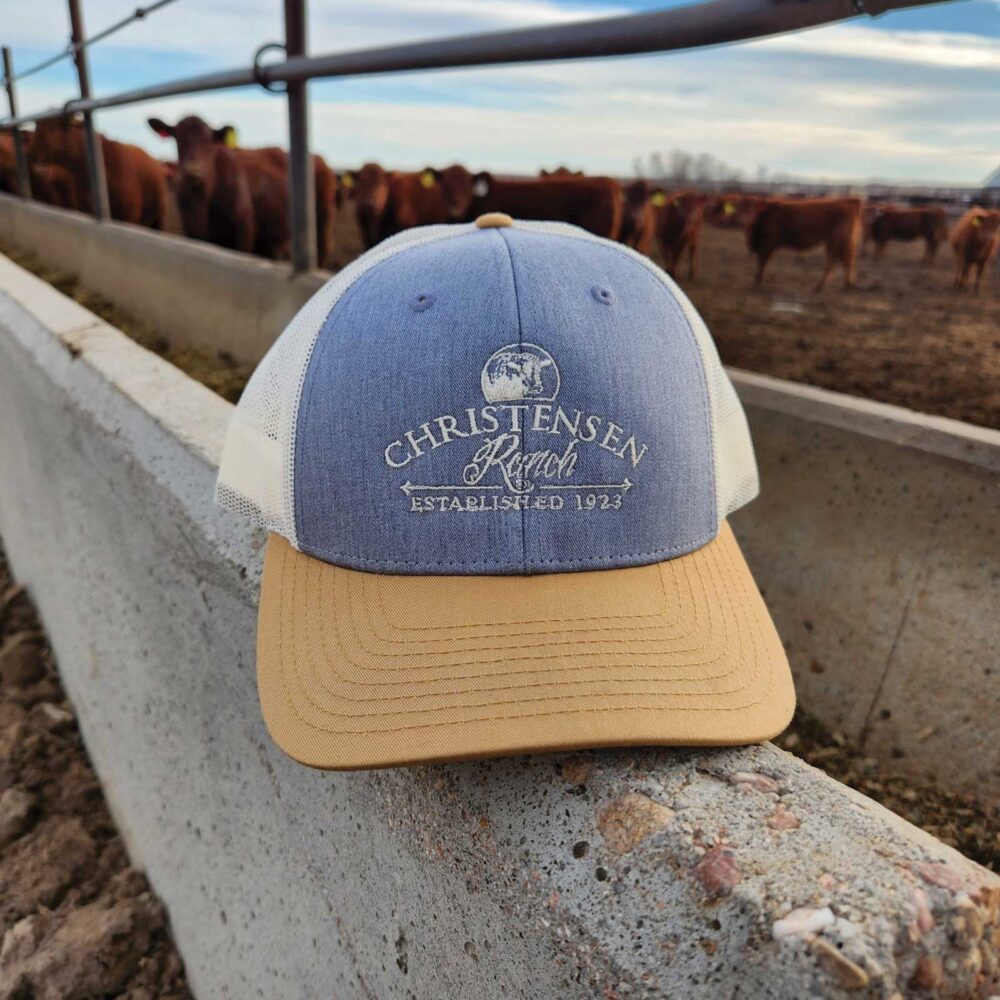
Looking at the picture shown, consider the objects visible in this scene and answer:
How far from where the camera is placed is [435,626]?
83cm

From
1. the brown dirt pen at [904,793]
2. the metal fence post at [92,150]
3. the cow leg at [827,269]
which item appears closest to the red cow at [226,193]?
the metal fence post at [92,150]

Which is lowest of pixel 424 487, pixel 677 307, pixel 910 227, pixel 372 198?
pixel 372 198

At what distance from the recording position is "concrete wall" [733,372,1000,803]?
1.79m

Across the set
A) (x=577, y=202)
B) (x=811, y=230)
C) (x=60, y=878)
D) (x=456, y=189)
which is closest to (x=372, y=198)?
(x=456, y=189)

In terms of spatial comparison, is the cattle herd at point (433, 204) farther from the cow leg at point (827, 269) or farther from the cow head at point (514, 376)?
the cow head at point (514, 376)

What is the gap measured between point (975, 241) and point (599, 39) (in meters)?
1.83

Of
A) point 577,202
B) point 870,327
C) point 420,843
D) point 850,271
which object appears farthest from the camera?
point 850,271

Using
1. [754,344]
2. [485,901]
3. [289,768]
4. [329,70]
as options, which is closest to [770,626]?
[485,901]

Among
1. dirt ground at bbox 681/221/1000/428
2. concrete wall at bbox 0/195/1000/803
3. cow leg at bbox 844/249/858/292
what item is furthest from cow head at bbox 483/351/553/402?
cow leg at bbox 844/249/858/292

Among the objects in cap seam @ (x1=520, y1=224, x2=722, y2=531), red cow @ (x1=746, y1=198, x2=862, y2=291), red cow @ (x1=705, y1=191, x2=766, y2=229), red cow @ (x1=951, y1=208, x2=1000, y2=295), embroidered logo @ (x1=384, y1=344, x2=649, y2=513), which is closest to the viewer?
embroidered logo @ (x1=384, y1=344, x2=649, y2=513)

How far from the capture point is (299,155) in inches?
125

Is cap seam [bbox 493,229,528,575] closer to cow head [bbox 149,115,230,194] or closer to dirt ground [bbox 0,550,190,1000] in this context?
dirt ground [bbox 0,550,190,1000]

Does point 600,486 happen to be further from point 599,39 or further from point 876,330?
point 876,330

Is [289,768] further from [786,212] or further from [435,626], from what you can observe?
[786,212]
